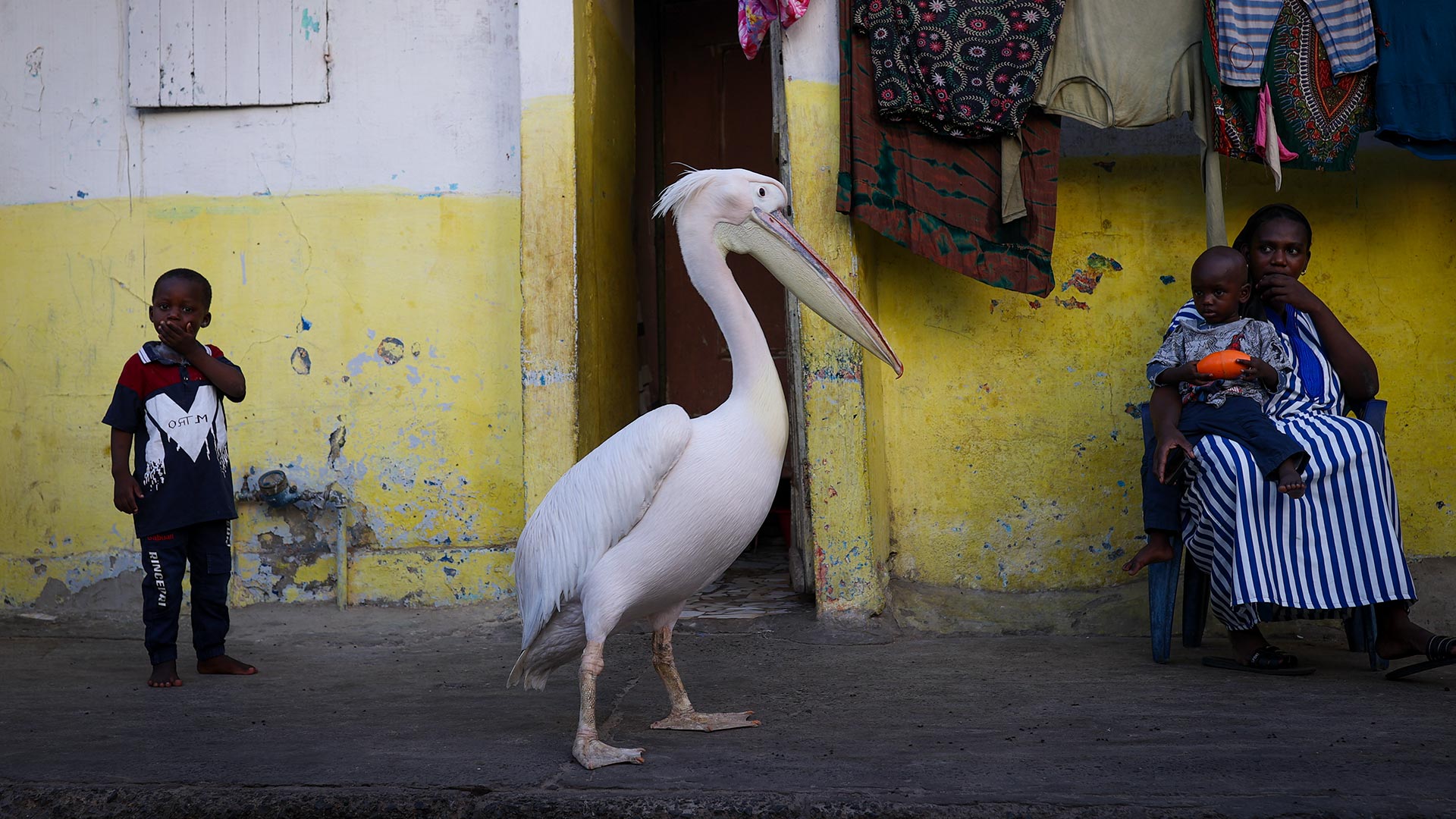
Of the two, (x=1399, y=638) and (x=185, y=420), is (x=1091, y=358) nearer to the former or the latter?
(x=1399, y=638)

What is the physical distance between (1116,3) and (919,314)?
4.92 ft

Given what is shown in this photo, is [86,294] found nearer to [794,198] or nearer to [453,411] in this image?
[453,411]

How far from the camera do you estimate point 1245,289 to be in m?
4.20

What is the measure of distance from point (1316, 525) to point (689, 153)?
4.14 metres

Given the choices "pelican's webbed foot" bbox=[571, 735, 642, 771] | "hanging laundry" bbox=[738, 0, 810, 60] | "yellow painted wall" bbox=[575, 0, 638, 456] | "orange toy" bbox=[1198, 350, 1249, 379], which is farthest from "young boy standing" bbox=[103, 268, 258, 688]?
"orange toy" bbox=[1198, 350, 1249, 379]

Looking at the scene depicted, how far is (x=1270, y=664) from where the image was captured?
3.97 m

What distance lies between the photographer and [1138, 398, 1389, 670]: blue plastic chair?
414 centimetres

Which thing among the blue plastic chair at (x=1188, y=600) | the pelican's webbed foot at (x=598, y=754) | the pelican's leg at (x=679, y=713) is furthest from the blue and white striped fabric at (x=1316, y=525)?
the pelican's webbed foot at (x=598, y=754)

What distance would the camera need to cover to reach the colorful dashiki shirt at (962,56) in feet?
15.2

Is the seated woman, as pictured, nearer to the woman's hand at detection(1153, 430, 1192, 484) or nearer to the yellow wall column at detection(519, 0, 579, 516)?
the woman's hand at detection(1153, 430, 1192, 484)

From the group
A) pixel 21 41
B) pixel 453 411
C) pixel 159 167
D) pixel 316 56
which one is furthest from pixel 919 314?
pixel 21 41

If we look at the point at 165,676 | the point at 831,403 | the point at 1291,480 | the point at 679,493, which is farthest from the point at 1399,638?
the point at 165,676

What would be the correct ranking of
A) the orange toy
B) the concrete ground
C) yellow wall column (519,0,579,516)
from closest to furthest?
the concrete ground < the orange toy < yellow wall column (519,0,579,516)

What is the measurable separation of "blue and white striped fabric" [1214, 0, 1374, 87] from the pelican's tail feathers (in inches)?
126
